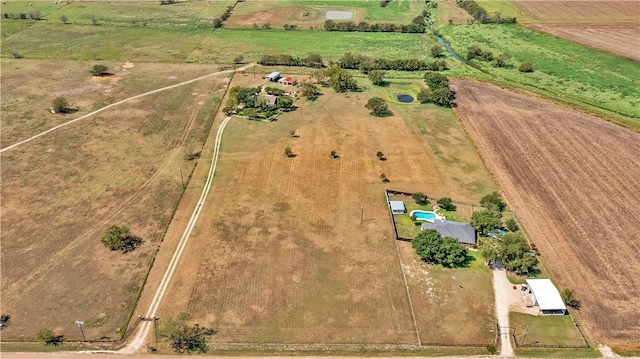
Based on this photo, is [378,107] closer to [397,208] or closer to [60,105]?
[397,208]

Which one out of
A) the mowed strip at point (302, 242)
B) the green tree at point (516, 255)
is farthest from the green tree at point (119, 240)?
the green tree at point (516, 255)

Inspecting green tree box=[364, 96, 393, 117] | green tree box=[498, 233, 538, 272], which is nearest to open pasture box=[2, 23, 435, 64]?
green tree box=[364, 96, 393, 117]

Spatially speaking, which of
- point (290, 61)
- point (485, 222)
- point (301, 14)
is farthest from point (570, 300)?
point (301, 14)

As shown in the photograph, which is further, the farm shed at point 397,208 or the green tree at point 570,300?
the farm shed at point 397,208

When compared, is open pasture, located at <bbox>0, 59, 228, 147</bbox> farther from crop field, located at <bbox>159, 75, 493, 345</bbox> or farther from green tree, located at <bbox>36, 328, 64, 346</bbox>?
green tree, located at <bbox>36, 328, 64, 346</bbox>

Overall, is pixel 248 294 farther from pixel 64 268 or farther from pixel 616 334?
pixel 616 334

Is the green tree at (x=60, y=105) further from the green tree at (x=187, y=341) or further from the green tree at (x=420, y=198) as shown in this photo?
the green tree at (x=420, y=198)
